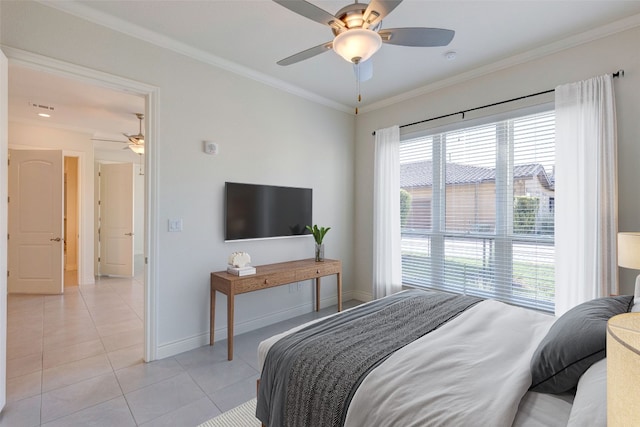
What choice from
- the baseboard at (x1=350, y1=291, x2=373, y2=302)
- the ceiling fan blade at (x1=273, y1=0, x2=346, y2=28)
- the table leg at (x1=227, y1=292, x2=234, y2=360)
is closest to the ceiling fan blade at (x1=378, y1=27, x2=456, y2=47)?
the ceiling fan blade at (x1=273, y1=0, x2=346, y2=28)

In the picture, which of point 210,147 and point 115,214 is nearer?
point 210,147

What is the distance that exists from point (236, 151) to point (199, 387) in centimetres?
221

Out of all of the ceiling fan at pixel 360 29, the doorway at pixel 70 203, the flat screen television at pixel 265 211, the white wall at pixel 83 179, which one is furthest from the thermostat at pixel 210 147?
the doorway at pixel 70 203

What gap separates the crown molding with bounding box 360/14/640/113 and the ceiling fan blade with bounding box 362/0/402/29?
6.72ft

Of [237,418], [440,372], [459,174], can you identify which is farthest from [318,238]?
[440,372]

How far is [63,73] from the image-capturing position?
2.31m

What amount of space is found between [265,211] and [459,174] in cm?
228

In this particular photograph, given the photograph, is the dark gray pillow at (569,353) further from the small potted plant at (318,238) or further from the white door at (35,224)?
the white door at (35,224)

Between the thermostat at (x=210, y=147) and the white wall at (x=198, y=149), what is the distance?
6 centimetres

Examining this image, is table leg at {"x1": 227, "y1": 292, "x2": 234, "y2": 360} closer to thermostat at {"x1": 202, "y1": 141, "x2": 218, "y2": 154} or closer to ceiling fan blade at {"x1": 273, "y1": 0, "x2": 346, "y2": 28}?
thermostat at {"x1": 202, "y1": 141, "x2": 218, "y2": 154}

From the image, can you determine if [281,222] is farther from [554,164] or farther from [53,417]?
[554,164]

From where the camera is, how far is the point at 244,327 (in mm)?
3395

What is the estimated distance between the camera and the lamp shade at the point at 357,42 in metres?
1.75

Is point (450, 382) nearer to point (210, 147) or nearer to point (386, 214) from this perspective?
point (210, 147)
